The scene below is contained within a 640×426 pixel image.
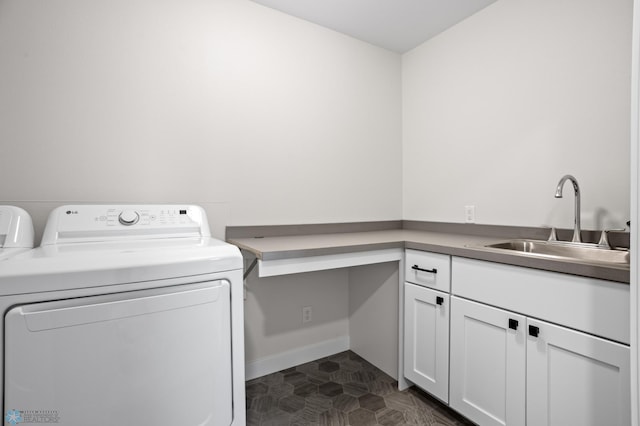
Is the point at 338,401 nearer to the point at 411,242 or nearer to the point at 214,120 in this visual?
the point at 411,242

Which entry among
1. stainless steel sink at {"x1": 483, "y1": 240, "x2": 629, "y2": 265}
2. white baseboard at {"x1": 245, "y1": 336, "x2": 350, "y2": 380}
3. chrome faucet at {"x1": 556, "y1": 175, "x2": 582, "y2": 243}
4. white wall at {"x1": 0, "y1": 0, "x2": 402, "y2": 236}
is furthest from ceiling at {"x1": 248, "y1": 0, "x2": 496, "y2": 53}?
white baseboard at {"x1": 245, "y1": 336, "x2": 350, "y2": 380}

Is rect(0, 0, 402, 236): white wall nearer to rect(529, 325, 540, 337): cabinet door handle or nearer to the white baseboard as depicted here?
the white baseboard

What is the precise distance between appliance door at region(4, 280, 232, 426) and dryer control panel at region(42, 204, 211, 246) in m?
0.51

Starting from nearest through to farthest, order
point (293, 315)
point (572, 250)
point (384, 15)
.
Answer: point (572, 250), point (384, 15), point (293, 315)

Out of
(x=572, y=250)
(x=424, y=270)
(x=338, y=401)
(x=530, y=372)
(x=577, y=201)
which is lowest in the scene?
(x=338, y=401)

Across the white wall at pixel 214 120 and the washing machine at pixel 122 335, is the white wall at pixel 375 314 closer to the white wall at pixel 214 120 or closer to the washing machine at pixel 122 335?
the white wall at pixel 214 120

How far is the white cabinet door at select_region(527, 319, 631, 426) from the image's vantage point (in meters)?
0.98

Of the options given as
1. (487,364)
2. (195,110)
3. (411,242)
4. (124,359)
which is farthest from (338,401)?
(195,110)

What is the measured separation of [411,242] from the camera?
171 centimetres

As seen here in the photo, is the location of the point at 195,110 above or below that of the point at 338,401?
above

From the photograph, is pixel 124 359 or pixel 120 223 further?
pixel 120 223

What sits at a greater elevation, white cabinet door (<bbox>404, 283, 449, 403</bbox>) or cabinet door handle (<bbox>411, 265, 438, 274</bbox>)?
cabinet door handle (<bbox>411, 265, 438, 274</bbox>)

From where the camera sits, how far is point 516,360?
1.24 m

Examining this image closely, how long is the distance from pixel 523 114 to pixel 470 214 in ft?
2.15
